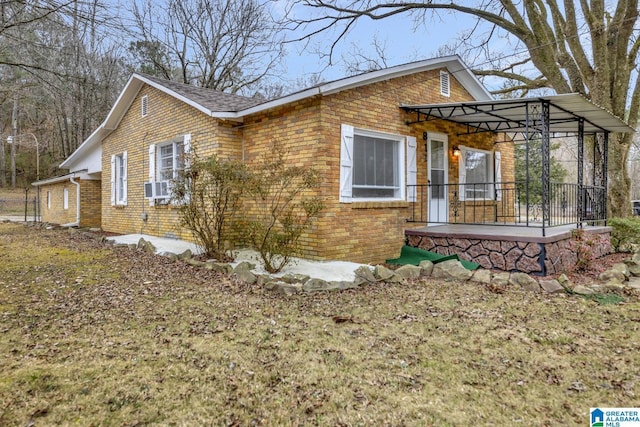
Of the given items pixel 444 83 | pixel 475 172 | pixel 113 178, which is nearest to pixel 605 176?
pixel 475 172

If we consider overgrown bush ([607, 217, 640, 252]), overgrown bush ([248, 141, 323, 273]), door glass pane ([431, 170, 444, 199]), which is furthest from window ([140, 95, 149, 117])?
overgrown bush ([607, 217, 640, 252])

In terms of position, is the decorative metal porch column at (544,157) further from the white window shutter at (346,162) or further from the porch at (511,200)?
the white window shutter at (346,162)

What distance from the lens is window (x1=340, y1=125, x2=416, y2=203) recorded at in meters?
6.85

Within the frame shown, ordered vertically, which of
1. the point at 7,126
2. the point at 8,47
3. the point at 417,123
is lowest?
the point at 417,123

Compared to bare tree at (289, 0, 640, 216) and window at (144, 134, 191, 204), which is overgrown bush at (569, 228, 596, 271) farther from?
window at (144, 134, 191, 204)

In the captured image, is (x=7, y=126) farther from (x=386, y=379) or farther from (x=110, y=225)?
(x=386, y=379)

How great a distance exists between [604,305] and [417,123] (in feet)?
16.1

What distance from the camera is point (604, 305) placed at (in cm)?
469

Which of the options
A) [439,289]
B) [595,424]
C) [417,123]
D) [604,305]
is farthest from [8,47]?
[604,305]

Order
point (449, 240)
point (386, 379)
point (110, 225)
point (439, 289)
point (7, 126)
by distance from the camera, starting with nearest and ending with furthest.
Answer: point (386, 379) < point (439, 289) < point (449, 240) < point (110, 225) < point (7, 126)

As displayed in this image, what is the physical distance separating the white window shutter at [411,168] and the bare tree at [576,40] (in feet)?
16.1

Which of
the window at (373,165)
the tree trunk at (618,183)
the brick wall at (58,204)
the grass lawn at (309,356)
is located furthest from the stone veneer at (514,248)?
the brick wall at (58,204)

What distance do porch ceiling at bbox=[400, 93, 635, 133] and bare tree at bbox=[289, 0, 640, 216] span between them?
1.44m

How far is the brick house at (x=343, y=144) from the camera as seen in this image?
6.69m
